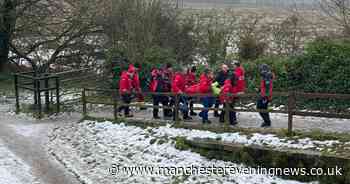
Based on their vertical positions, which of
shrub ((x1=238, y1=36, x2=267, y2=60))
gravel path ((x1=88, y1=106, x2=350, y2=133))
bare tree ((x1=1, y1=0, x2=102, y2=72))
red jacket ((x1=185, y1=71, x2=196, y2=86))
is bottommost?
gravel path ((x1=88, y1=106, x2=350, y2=133))

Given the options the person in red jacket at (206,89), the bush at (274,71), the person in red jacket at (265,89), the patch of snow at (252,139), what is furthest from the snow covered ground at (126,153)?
A: the bush at (274,71)

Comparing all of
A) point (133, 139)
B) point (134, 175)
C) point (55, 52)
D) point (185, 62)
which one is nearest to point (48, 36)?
point (55, 52)

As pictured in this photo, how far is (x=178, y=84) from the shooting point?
13.2 meters

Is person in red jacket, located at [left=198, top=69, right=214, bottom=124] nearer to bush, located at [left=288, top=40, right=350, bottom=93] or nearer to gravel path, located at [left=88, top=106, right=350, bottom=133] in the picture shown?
gravel path, located at [left=88, top=106, right=350, bottom=133]

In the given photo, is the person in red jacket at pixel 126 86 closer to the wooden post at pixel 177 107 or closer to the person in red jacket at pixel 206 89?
the wooden post at pixel 177 107

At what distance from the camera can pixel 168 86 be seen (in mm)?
13938

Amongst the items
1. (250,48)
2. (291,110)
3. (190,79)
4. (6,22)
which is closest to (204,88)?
(190,79)

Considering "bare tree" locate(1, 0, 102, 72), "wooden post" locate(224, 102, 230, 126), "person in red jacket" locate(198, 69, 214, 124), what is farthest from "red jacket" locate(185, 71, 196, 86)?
"bare tree" locate(1, 0, 102, 72)

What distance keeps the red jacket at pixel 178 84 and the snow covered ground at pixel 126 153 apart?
48.1 inches

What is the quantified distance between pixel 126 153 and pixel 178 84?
268 centimetres

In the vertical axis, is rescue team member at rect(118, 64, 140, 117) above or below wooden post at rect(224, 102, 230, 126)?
above

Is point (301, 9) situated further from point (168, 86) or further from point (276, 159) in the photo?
point (276, 159)

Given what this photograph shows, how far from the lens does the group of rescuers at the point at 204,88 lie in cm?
1186

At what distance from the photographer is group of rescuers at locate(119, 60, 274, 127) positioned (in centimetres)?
1186
